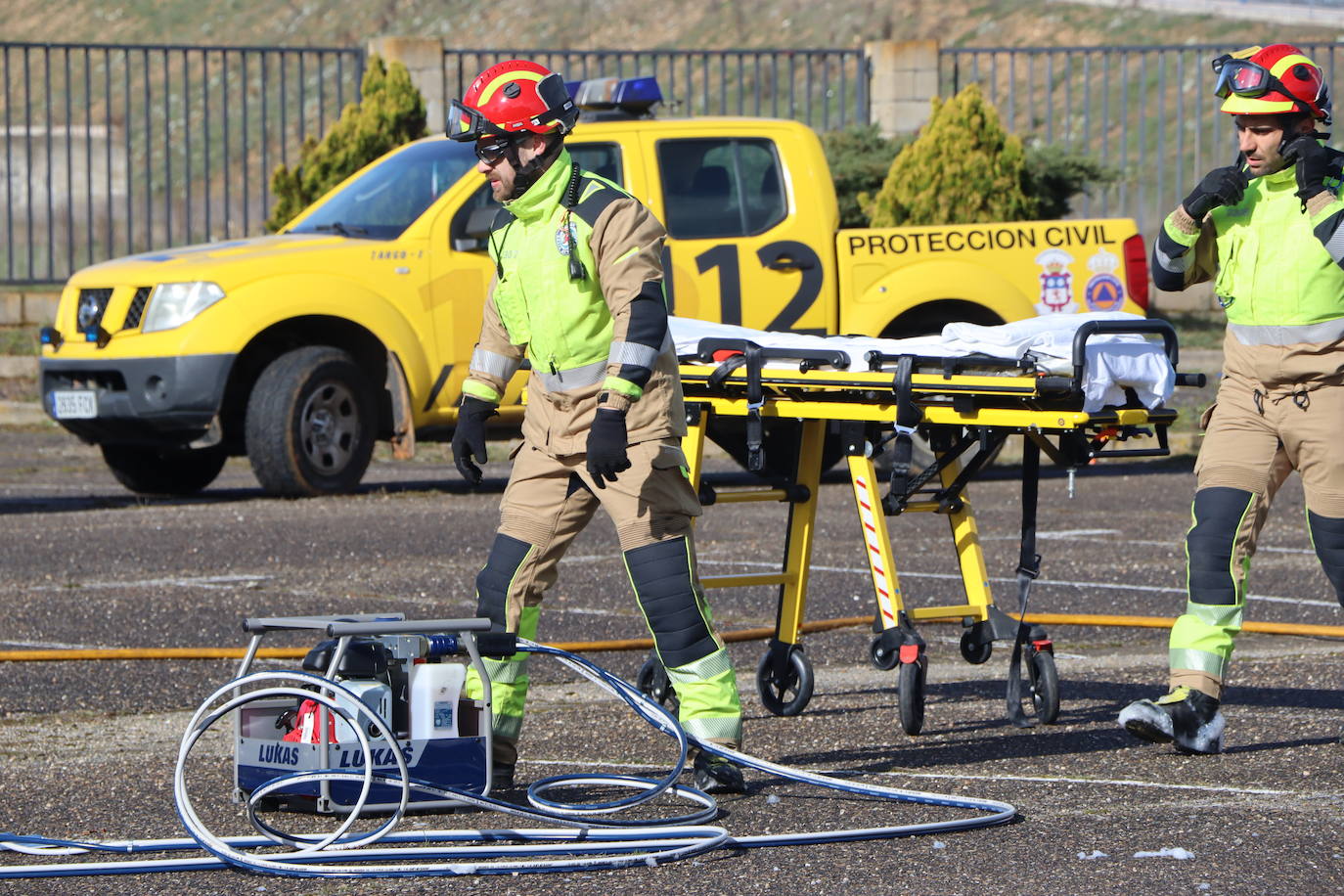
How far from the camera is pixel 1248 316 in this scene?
6023 mm

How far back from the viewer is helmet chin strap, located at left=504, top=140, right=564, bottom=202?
5500mm

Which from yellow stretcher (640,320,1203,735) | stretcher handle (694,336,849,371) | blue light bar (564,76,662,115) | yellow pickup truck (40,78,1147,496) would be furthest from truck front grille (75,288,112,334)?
stretcher handle (694,336,849,371)

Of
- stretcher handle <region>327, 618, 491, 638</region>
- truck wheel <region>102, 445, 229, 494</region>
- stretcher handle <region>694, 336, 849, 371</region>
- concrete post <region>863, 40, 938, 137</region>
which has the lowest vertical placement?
truck wheel <region>102, 445, 229, 494</region>

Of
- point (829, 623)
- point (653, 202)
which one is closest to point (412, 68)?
point (653, 202)

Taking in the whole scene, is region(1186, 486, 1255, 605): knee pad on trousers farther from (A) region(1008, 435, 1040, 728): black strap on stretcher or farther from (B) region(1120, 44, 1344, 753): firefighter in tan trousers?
(A) region(1008, 435, 1040, 728): black strap on stretcher

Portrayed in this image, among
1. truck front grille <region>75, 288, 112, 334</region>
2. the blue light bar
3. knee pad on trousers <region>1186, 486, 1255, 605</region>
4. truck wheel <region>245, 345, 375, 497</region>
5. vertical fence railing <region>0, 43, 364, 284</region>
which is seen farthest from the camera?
vertical fence railing <region>0, 43, 364, 284</region>

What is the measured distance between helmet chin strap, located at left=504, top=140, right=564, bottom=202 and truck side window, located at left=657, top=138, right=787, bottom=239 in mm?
6962

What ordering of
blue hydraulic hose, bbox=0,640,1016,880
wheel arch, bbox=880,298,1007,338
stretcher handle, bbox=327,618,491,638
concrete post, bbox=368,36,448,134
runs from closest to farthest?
blue hydraulic hose, bbox=0,640,1016,880 < stretcher handle, bbox=327,618,491,638 < wheel arch, bbox=880,298,1007,338 < concrete post, bbox=368,36,448,134

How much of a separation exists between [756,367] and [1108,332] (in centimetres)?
103

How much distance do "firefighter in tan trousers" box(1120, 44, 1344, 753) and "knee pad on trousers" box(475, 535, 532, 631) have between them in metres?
1.73

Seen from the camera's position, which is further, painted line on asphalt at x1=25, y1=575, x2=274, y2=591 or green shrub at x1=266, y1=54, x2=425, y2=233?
green shrub at x1=266, y1=54, x2=425, y2=233

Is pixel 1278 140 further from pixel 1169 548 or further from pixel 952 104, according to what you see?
pixel 952 104

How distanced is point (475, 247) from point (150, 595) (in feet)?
12.8

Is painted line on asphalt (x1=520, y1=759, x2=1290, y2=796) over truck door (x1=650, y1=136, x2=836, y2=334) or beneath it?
beneath
